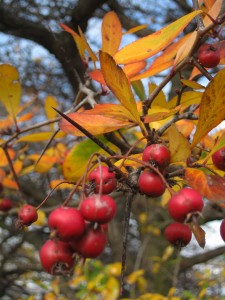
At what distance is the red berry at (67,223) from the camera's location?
1.35 feet

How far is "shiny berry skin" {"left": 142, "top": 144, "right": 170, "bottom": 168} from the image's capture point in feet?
1.63

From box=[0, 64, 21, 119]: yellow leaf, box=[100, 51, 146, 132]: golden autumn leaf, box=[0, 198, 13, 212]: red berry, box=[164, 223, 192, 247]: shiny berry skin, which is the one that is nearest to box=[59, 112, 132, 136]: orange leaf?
box=[100, 51, 146, 132]: golden autumn leaf

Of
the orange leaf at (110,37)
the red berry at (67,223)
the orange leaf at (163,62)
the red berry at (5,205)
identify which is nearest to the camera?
the red berry at (67,223)

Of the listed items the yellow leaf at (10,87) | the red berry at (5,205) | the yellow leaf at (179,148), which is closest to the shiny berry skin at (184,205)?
the yellow leaf at (179,148)

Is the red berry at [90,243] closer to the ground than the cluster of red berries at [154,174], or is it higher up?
closer to the ground

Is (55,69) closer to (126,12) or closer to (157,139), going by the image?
(126,12)

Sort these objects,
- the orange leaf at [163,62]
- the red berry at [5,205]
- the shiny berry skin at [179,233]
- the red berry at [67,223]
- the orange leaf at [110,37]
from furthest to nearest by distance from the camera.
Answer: the red berry at [5,205] → the orange leaf at [110,37] → the orange leaf at [163,62] → the shiny berry skin at [179,233] → the red berry at [67,223]

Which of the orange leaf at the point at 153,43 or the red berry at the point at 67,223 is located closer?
the red berry at the point at 67,223

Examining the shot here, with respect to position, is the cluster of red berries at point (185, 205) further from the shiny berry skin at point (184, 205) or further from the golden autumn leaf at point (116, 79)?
the golden autumn leaf at point (116, 79)

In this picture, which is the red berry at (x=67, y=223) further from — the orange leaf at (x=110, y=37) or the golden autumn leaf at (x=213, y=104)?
the orange leaf at (x=110, y=37)

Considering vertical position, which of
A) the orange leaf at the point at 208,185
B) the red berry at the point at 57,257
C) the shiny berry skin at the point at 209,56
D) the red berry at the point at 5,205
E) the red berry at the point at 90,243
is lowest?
the red berry at the point at 5,205

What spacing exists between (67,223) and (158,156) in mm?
148

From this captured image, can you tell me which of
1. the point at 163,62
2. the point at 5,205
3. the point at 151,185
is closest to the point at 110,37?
the point at 163,62

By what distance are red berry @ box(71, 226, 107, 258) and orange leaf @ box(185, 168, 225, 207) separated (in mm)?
114
